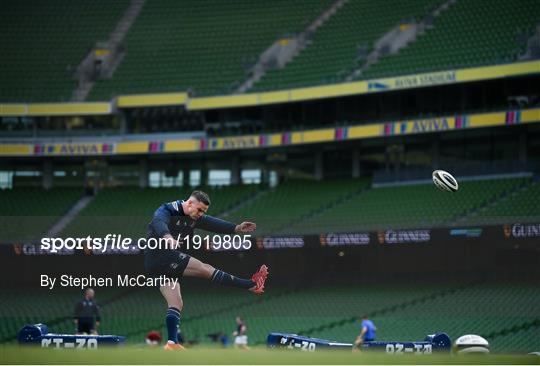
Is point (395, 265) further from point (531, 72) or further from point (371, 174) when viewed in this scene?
point (371, 174)

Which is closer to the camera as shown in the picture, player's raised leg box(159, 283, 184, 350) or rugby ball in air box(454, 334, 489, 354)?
rugby ball in air box(454, 334, 489, 354)

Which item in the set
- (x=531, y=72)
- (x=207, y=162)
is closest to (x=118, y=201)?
(x=207, y=162)

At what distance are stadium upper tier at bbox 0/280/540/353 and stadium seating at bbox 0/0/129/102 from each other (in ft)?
69.7

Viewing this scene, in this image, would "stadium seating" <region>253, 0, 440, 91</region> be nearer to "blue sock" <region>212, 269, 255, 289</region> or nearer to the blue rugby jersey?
"blue sock" <region>212, 269, 255, 289</region>

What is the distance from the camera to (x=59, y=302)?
22.5 m

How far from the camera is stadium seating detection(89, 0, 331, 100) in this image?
156 feet

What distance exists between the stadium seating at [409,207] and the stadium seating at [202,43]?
9.45m

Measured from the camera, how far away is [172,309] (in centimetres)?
1927

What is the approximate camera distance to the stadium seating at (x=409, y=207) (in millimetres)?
36219

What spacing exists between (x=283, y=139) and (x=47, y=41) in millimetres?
13482

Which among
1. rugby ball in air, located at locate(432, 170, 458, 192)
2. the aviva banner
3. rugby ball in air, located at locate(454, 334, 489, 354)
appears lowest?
rugby ball in air, located at locate(454, 334, 489, 354)

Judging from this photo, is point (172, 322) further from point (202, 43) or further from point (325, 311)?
point (202, 43)

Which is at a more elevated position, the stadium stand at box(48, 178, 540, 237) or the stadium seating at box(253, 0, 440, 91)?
the stadium seating at box(253, 0, 440, 91)

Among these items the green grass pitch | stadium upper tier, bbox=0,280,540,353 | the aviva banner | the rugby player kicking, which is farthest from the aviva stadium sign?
the green grass pitch
